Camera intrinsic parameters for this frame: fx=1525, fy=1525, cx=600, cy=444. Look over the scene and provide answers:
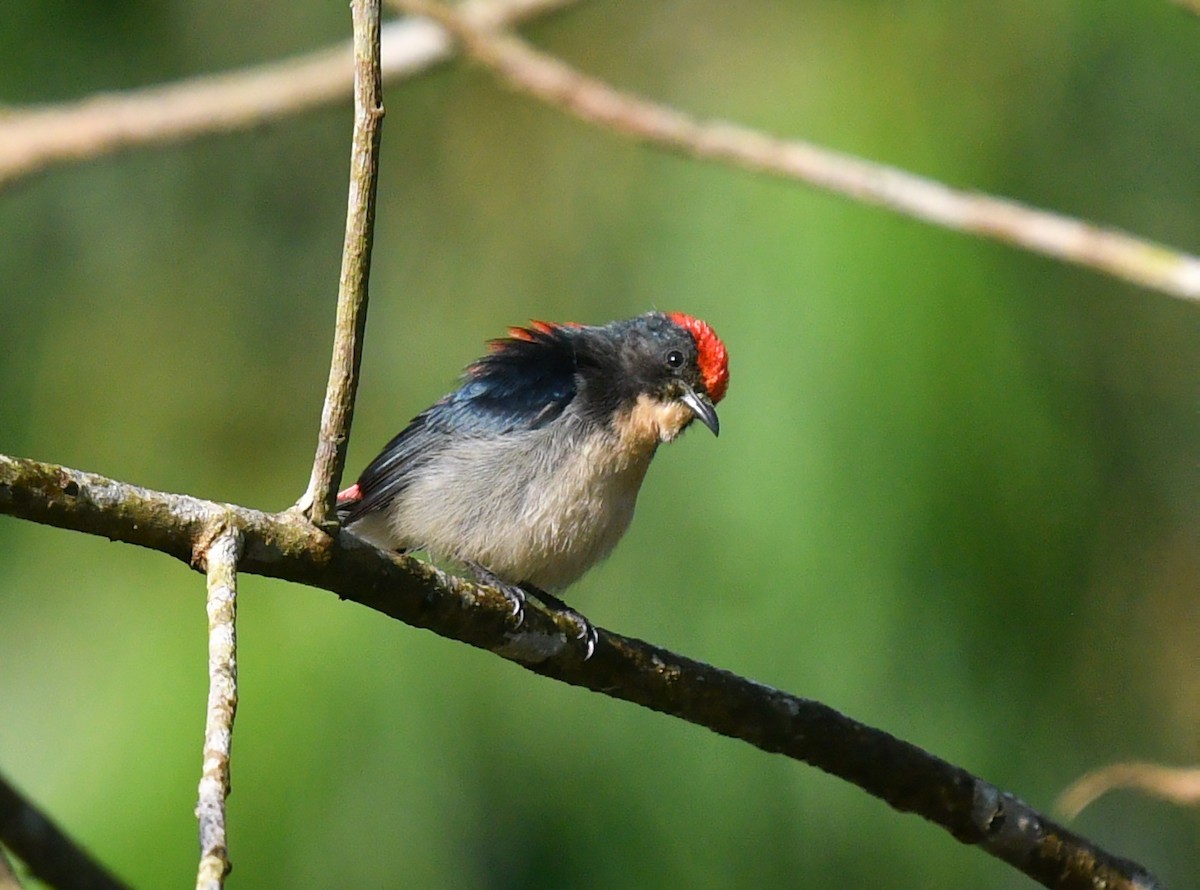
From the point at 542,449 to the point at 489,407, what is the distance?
0.88 feet

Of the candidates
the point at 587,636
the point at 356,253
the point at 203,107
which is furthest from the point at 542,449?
the point at 356,253

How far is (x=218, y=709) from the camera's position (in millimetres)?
1889

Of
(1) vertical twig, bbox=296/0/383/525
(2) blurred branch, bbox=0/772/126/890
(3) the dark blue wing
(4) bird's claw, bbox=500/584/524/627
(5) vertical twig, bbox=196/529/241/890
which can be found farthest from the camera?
(3) the dark blue wing

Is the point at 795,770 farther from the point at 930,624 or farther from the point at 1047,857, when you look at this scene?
→ the point at 1047,857

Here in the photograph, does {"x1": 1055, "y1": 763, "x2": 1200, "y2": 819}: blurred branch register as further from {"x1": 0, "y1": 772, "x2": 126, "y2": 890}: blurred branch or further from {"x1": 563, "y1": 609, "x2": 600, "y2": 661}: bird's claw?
{"x1": 0, "y1": 772, "x2": 126, "y2": 890}: blurred branch

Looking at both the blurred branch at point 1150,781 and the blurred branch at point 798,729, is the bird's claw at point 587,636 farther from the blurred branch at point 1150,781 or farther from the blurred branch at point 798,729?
the blurred branch at point 1150,781

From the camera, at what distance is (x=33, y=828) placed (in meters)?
2.33

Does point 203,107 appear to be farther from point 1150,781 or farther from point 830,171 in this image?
point 1150,781

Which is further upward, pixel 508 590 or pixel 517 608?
pixel 508 590

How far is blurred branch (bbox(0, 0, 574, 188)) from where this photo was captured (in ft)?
15.2

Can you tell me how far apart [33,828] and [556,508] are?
6.22 feet

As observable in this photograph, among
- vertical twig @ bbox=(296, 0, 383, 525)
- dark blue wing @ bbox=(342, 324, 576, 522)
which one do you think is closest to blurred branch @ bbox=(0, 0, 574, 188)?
dark blue wing @ bbox=(342, 324, 576, 522)

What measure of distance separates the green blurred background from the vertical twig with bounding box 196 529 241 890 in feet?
7.33

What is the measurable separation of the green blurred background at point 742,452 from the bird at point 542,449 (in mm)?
386
